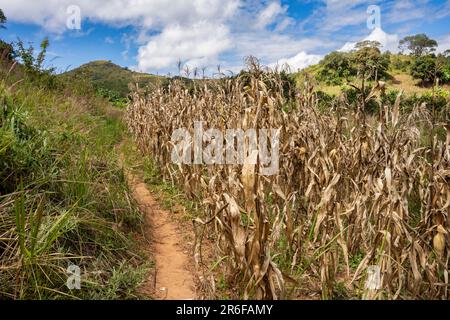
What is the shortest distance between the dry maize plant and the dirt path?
28 centimetres

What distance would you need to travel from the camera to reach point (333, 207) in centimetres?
380

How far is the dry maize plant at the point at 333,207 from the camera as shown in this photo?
9.18 ft

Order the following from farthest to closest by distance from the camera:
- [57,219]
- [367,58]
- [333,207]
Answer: [367,58] < [333,207] < [57,219]

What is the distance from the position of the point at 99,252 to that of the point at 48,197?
0.81m
